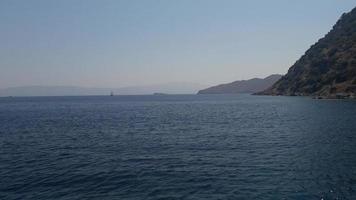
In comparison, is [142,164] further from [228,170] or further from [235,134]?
[235,134]

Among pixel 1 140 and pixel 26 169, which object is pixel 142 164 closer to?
pixel 26 169

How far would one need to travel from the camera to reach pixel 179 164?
1864 inches

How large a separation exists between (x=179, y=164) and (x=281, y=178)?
12.8 m

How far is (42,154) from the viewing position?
56469 millimetres

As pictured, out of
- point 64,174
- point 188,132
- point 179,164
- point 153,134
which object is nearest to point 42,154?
point 64,174

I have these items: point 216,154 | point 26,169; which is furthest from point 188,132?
point 26,169

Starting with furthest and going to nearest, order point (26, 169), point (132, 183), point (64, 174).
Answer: point (26, 169) < point (64, 174) < point (132, 183)

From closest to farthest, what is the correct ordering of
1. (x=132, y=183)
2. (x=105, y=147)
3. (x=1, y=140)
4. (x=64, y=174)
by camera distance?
1. (x=132, y=183)
2. (x=64, y=174)
3. (x=105, y=147)
4. (x=1, y=140)

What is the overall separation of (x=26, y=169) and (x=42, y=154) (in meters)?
10.5

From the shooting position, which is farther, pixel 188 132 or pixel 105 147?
pixel 188 132

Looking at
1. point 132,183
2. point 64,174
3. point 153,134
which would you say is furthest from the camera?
point 153,134

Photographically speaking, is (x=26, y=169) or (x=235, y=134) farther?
(x=235, y=134)

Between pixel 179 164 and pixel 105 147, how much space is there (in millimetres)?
19562

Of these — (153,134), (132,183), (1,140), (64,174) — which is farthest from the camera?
(153,134)
